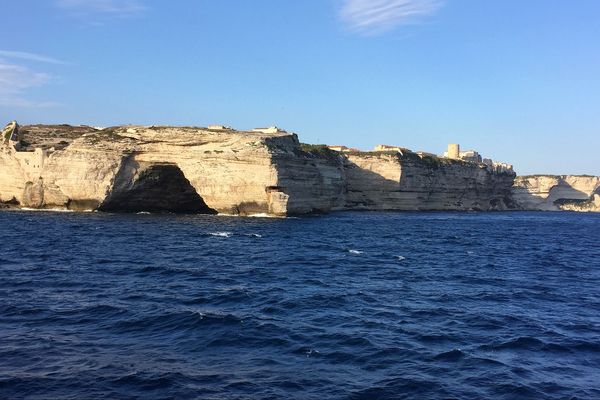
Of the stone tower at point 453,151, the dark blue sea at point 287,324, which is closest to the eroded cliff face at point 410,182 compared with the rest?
the stone tower at point 453,151

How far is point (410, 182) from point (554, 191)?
257 ft

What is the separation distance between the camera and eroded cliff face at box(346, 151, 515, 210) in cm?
10762

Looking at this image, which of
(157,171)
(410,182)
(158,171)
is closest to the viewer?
(157,171)

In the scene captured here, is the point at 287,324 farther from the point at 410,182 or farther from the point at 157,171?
the point at 410,182

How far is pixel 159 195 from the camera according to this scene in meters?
71.4

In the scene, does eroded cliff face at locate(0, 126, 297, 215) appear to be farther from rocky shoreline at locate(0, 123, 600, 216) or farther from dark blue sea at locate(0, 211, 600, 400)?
dark blue sea at locate(0, 211, 600, 400)

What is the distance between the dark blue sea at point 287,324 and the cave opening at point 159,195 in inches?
1178

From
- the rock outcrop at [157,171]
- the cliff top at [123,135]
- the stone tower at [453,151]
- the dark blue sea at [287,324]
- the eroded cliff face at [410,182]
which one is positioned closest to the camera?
the dark blue sea at [287,324]

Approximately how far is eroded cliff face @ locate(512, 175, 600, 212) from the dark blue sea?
136m

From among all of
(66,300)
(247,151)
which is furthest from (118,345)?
(247,151)

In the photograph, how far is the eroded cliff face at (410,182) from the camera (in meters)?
108

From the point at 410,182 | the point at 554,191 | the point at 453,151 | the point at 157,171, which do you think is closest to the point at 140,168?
the point at 157,171

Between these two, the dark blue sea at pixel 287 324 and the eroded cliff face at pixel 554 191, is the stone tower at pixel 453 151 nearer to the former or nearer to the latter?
the eroded cliff face at pixel 554 191

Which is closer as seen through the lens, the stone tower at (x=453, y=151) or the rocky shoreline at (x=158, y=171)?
the rocky shoreline at (x=158, y=171)
